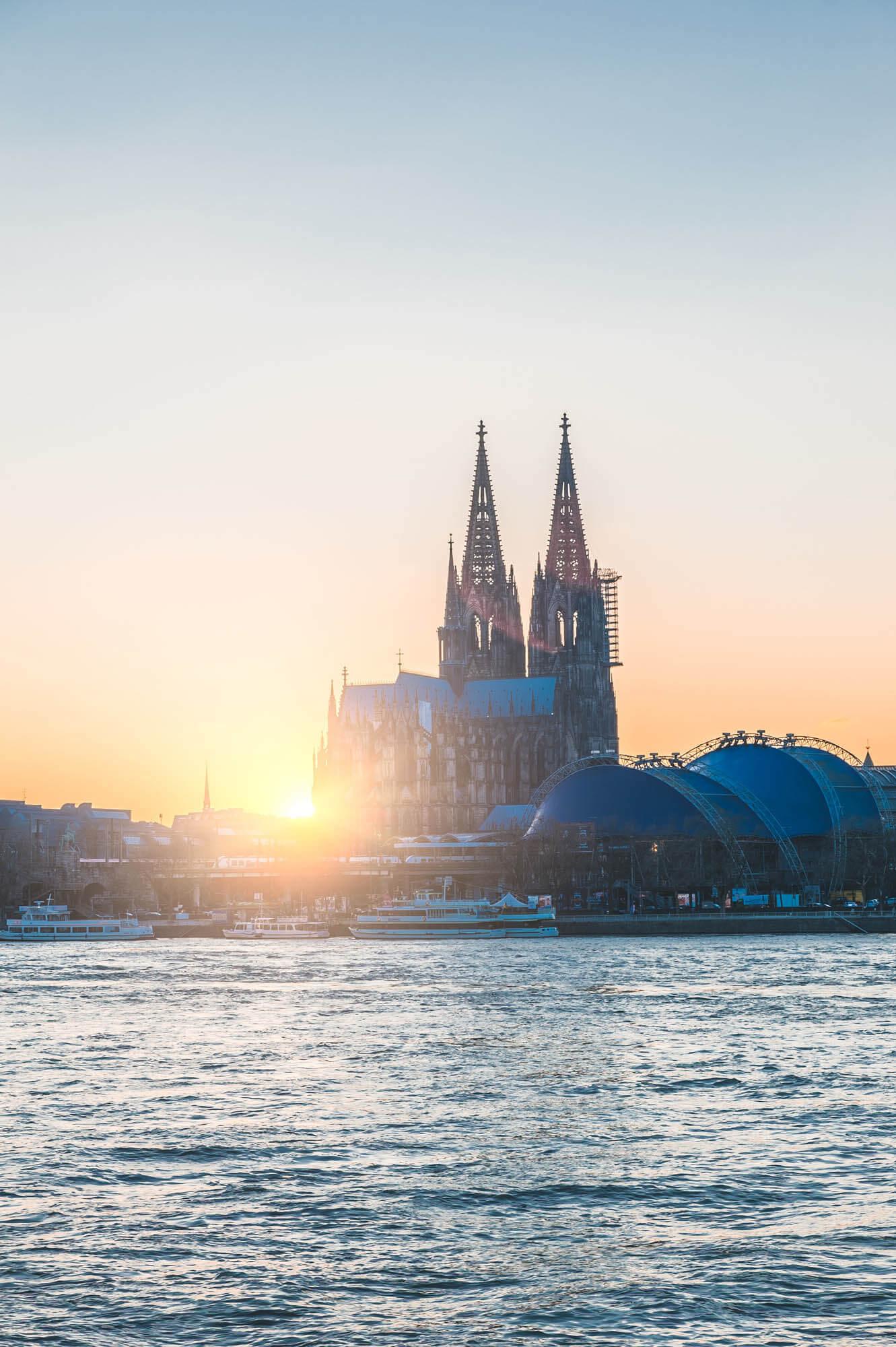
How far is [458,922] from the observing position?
414ft

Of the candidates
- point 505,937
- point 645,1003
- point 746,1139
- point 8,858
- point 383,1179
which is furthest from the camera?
point 8,858

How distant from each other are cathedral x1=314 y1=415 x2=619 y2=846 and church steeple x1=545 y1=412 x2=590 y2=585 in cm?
15

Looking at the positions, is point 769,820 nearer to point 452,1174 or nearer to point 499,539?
point 499,539

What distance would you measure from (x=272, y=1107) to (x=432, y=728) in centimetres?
13496

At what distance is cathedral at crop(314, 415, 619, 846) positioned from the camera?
17488 cm

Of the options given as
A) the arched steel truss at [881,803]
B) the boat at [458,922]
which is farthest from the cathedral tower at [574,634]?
the boat at [458,922]

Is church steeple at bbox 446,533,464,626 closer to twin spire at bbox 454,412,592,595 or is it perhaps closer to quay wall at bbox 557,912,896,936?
twin spire at bbox 454,412,592,595

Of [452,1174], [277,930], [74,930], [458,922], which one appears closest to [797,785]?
[458,922]

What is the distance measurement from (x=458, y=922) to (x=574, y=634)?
5732 centimetres

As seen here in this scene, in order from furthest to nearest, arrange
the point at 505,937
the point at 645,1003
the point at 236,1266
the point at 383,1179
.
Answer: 1. the point at 505,937
2. the point at 645,1003
3. the point at 383,1179
4. the point at 236,1266

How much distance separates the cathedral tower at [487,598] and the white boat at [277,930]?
55.7 meters

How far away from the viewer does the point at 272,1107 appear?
40.9 m

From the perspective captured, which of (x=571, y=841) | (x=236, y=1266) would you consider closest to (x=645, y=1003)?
(x=236, y=1266)

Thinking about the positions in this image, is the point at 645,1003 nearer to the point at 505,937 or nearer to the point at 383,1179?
the point at 383,1179
